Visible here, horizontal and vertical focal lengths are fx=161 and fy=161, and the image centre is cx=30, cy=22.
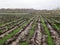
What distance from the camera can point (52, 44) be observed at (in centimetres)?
1414

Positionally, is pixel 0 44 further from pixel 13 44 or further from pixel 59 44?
pixel 59 44

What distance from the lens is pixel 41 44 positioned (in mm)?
14109

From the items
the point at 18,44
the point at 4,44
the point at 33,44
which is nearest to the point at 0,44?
the point at 4,44

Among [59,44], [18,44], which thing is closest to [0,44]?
[18,44]

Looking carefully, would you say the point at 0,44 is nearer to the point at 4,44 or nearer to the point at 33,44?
the point at 4,44

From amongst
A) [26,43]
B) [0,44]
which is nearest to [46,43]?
[26,43]

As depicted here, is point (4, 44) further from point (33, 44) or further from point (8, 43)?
point (33, 44)

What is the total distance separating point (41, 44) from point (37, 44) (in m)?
0.41

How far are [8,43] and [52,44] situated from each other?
3.88 metres

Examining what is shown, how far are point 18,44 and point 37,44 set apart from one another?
1.65 metres

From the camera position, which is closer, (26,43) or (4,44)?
(4,44)

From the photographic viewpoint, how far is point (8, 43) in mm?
14180

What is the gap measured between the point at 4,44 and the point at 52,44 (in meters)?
4.18

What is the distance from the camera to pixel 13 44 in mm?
13828
